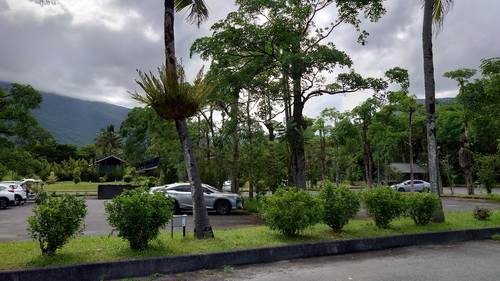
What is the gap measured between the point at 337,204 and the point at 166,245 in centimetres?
407

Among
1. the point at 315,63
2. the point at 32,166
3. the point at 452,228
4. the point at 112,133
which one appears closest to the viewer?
the point at 452,228

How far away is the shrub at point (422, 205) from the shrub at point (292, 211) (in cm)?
324

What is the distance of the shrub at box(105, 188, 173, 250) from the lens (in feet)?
21.2

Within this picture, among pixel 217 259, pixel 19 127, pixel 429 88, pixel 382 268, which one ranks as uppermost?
pixel 19 127

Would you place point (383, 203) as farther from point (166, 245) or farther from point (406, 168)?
point (406, 168)

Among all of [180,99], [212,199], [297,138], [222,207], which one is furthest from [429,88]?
[212,199]

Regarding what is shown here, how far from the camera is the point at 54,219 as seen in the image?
6.00m

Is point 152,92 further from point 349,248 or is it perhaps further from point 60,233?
point 349,248

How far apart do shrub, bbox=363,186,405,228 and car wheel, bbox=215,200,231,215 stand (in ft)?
28.3

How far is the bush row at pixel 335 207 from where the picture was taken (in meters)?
7.92

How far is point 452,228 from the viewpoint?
9672 mm

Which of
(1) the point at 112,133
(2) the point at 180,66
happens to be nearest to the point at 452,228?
(2) the point at 180,66

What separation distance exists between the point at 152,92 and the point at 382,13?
11.3m

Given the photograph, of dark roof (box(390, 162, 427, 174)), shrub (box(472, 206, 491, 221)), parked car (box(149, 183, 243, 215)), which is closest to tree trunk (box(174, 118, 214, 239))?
parked car (box(149, 183, 243, 215))
